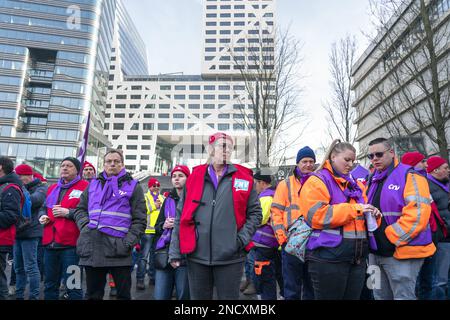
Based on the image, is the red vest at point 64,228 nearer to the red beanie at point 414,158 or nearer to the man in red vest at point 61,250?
the man in red vest at point 61,250

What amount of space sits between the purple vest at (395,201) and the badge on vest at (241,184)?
134 centimetres

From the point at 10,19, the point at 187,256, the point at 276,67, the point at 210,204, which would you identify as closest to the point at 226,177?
the point at 210,204

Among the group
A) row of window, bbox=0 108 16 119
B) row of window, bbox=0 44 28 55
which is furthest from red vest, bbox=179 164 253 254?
row of window, bbox=0 44 28 55

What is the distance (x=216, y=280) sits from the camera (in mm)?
2586

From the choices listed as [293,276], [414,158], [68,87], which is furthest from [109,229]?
[68,87]

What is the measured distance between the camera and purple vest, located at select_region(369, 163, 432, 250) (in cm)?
285

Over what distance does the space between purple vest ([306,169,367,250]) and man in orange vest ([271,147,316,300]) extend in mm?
962

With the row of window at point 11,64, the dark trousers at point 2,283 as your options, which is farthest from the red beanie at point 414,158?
the row of window at point 11,64

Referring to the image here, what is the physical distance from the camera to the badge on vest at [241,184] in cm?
272

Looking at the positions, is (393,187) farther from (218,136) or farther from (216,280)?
(216,280)

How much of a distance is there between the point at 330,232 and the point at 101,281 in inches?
97.3

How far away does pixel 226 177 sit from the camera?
9.20 ft

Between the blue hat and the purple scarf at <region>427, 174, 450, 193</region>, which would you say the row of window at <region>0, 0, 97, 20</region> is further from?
the purple scarf at <region>427, 174, 450, 193</region>
